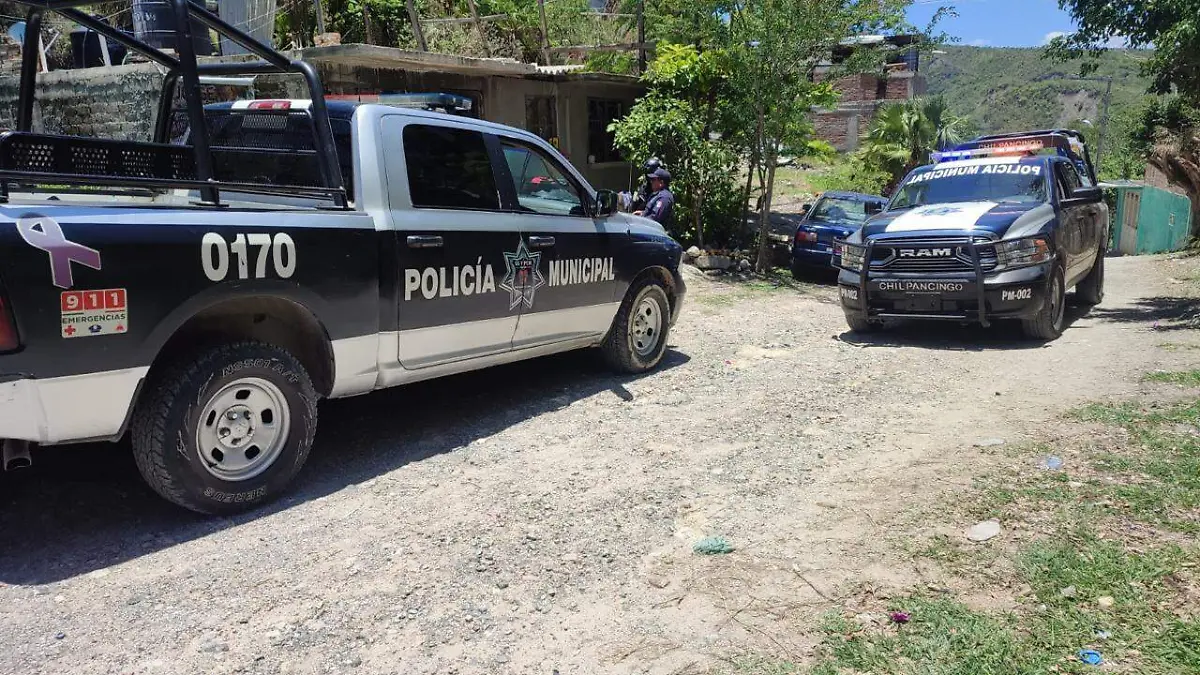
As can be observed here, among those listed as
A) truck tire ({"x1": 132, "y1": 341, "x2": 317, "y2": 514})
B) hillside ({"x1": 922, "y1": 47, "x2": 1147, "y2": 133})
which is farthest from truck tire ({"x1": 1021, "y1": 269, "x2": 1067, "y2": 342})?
hillside ({"x1": 922, "y1": 47, "x2": 1147, "y2": 133})

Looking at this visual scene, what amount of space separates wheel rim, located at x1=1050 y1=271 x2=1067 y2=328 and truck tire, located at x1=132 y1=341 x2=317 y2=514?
23.4 ft

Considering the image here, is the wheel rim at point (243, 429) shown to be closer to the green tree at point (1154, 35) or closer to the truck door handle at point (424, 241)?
the truck door handle at point (424, 241)

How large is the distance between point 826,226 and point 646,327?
8015 millimetres

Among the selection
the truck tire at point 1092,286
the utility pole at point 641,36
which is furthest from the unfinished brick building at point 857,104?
the truck tire at point 1092,286

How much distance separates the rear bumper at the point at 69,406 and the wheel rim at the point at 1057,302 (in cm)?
796

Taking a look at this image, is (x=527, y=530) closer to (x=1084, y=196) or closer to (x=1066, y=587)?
(x=1066, y=587)

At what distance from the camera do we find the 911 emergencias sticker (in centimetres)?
351

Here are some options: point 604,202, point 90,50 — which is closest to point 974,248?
point 604,202

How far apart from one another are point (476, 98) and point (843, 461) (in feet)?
33.9

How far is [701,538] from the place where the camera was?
410cm

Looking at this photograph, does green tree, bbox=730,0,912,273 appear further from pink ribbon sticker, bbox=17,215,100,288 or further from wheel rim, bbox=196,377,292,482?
pink ribbon sticker, bbox=17,215,100,288

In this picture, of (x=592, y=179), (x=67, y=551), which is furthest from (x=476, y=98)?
(x=67, y=551)

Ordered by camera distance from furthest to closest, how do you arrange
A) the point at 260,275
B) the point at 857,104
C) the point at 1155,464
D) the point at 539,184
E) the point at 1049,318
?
the point at 857,104 → the point at 1049,318 → the point at 539,184 → the point at 1155,464 → the point at 260,275

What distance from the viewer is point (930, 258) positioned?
8.34 m
